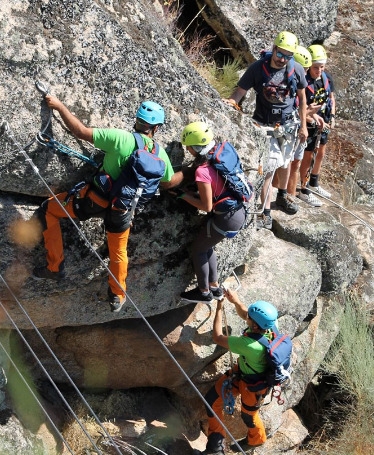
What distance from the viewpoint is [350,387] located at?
10750mm

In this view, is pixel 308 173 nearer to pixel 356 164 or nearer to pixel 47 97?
pixel 356 164

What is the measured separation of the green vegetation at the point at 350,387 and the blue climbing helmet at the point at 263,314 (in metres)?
3.37

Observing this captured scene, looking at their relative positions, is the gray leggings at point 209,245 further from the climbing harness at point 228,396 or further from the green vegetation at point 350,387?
the green vegetation at point 350,387

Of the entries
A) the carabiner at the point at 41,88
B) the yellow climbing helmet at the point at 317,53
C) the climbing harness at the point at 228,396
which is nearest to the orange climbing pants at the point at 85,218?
the carabiner at the point at 41,88

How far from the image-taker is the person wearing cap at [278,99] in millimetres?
8227

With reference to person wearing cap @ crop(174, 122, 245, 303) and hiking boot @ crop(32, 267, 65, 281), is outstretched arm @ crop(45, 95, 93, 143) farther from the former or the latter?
hiking boot @ crop(32, 267, 65, 281)

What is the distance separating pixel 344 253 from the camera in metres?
10.6

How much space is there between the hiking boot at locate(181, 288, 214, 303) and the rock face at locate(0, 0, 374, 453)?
0.10m

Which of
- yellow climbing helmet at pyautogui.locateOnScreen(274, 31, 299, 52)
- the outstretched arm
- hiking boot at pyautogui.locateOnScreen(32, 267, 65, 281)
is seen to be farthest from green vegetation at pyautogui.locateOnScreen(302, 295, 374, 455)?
the outstretched arm

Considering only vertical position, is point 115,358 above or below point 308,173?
below

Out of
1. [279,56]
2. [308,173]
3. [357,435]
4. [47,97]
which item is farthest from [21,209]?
[357,435]

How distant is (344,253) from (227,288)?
8.63 feet

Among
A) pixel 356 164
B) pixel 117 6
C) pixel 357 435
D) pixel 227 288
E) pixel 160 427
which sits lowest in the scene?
pixel 160 427

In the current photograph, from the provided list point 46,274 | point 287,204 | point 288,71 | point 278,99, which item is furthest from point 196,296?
point 287,204
